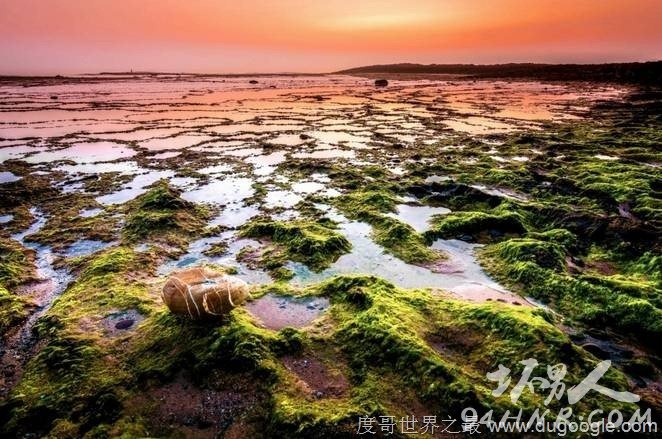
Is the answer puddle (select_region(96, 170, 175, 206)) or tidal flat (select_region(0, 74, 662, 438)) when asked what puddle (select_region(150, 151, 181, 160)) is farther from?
puddle (select_region(96, 170, 175, 206))

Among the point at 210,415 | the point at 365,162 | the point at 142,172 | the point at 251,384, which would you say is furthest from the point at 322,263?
the point at 142,172

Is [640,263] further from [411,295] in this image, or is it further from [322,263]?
[322,263]

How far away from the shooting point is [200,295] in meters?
4.25

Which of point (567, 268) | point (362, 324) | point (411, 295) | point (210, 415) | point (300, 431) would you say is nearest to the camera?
point (300, 431)

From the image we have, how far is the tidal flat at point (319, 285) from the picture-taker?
353 cm

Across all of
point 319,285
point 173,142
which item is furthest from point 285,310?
point 173,142

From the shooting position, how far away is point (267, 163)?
1227 centimetres

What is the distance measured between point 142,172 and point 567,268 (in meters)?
10.7

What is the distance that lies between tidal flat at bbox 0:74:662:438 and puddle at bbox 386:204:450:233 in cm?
6

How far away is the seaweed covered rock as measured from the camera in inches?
168

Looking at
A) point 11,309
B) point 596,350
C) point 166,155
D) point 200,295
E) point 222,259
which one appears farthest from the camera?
point 166,155

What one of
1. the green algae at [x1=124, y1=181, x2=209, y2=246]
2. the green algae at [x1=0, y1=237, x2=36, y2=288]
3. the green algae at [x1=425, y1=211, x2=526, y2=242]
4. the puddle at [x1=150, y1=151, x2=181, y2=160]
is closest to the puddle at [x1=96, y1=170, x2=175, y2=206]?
the green algae at [x1=124, y1=181, x2=209, y2=246]

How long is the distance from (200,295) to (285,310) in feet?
3.86

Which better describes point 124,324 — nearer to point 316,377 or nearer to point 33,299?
point 33,299
